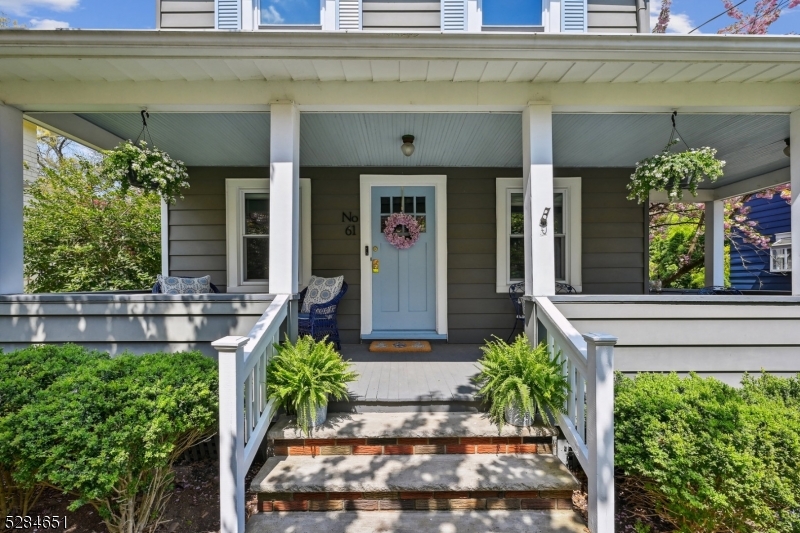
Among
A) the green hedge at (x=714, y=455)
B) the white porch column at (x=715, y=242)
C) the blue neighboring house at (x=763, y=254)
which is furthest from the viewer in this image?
the blue neighboring house at (x=763, y=254)

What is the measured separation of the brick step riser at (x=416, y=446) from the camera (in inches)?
96.0

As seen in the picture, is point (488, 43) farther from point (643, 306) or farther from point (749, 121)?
point (749, 121)

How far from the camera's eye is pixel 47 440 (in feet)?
5.92

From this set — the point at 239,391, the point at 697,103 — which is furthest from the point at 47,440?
the point at 697,103

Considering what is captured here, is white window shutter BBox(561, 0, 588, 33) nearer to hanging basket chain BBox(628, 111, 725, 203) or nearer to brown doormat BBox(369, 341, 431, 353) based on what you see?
hanging basket chain BBox(628, 111, 725, 203)

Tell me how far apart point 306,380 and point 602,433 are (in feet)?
5.52

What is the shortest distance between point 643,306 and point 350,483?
2297 mm

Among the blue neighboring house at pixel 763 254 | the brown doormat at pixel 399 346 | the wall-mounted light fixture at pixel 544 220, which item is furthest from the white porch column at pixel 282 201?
the blue neighboring house at pixel 763 254

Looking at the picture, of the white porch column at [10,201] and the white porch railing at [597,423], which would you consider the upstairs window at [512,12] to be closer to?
the white porch railing at [597,423]

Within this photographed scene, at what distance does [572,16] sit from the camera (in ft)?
13.1

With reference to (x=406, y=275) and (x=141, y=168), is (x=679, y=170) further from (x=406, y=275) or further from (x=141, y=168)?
(x=141, y=168)

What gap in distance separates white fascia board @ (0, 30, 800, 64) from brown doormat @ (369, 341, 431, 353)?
9.21 ft

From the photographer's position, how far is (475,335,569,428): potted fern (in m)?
2.40

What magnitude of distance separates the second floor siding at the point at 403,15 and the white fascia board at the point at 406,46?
1765 millimetres
